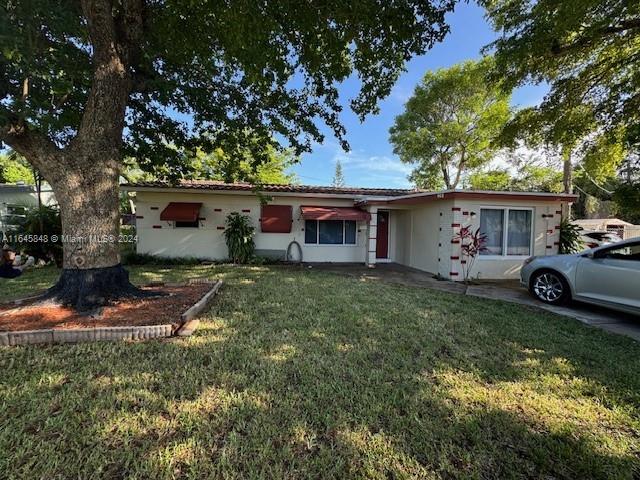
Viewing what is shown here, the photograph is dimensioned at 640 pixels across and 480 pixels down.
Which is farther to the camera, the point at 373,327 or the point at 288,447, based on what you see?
the point at 373,327

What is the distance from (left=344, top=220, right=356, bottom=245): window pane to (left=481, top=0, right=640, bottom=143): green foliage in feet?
24.6

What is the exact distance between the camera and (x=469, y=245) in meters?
9.65

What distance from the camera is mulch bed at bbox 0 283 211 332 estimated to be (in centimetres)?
443

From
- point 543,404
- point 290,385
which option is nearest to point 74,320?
point 290,385

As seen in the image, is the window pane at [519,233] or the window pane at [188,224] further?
the window pane at [188,224]

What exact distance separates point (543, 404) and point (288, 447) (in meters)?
2.58

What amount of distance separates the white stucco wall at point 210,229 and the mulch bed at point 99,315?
7.58m

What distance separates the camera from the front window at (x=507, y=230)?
1013cm

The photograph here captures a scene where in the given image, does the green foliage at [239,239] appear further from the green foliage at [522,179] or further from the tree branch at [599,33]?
the green foliage at [522,179]

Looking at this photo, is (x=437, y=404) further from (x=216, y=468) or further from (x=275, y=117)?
(x=275, y=117)

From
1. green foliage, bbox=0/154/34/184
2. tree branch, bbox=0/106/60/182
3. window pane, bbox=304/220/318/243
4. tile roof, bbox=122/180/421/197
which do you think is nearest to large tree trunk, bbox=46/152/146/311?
tree branch, bbox=0/106/60/182

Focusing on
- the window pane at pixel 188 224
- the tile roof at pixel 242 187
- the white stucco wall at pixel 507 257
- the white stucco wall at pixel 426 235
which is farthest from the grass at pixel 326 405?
the window pane at pixel 188 224

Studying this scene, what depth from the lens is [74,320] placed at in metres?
4.61

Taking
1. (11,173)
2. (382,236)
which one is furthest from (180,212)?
(11,173)
